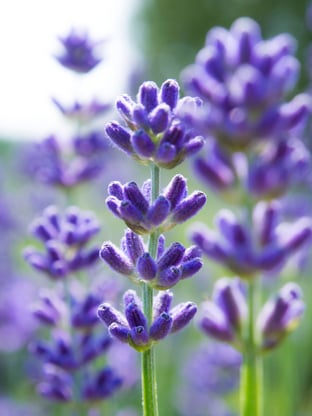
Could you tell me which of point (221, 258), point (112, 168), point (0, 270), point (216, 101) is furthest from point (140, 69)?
point (112, 168)

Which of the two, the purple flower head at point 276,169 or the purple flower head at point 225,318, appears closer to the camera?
the purple flower head at point 225,318

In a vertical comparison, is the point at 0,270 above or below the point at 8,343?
above

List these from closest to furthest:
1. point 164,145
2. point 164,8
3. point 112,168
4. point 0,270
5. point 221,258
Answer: point 164,145 → point 221,258 → point 0,270 → point 112,168 → point 164,8

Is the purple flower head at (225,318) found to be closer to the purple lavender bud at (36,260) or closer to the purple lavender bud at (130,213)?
the purple lavender bud at (36,260)

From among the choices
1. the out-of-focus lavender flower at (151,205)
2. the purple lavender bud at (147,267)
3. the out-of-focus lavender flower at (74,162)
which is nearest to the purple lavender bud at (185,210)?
the out-of-focus lavender flower at (151,205)

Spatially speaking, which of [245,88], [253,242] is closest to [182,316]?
[253,242]

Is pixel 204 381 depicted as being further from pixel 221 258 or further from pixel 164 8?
pixel 164 8
